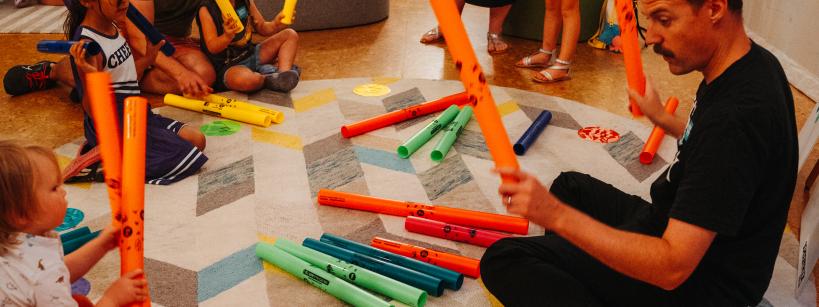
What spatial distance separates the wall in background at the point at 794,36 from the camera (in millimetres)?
2598

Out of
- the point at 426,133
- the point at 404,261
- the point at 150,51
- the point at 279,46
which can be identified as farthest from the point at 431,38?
the point at 404,261

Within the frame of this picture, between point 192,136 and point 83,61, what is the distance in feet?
1.36

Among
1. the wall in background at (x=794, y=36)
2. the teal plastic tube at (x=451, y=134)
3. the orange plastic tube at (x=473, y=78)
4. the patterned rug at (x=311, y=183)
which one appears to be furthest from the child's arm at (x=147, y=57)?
the wall in background at (x=794, y=36)

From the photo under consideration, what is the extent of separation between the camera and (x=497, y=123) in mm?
896

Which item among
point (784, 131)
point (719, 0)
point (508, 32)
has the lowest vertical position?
point (508, 32)

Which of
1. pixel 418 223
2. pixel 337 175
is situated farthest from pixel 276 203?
pixel 418 223

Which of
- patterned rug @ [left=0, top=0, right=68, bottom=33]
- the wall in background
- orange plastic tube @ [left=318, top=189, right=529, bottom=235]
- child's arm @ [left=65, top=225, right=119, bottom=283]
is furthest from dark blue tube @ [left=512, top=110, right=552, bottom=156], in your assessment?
patterned rug @ [left=0, top=0, right=68, bottom=33]

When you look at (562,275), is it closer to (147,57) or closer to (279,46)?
(147,57)

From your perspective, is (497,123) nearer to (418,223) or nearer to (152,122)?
(418,223)

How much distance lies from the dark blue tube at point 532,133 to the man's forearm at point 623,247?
3.78 ft

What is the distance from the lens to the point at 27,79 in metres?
2.49

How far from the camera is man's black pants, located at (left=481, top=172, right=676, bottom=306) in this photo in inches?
46.9

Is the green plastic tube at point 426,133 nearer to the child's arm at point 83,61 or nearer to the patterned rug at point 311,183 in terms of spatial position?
the patterned rug at point 311,183

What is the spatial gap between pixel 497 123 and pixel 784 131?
43 cm
